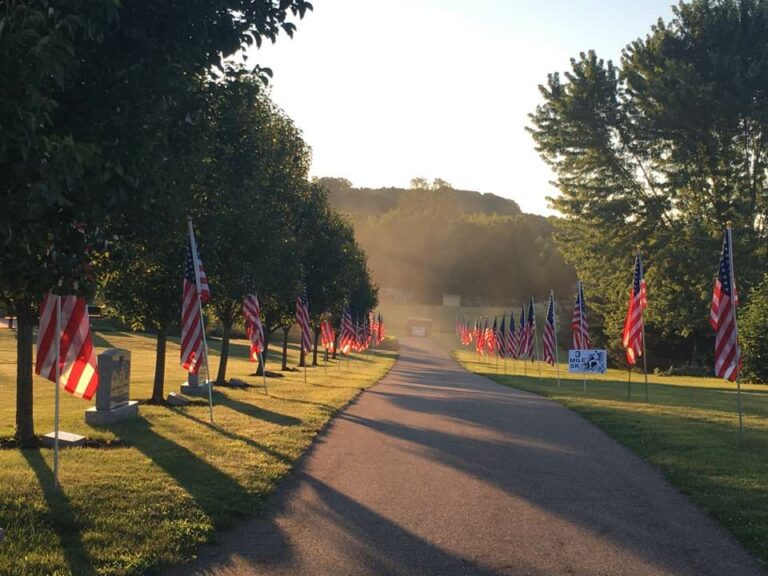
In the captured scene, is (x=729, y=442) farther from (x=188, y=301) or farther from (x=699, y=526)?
(x=188, y=301)

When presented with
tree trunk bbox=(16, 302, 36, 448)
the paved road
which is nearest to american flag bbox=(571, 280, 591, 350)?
the paved road

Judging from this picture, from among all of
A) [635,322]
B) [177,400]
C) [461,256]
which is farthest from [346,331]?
[461,256]

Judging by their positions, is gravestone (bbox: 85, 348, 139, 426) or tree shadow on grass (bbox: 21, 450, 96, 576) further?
gravestone (bbox: 85, 348, 139, 426)

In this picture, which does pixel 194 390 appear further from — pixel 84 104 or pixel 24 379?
pixel 84 104

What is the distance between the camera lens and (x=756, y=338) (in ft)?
131

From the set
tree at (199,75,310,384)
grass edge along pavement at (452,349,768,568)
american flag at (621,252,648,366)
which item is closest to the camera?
grass edge along pavement at (452,349,768,568)

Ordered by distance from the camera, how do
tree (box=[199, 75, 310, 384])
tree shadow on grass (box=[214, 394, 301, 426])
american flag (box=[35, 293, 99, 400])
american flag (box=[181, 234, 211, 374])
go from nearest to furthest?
american flag (box=[35, 293, 99, 400])
american flag (box=[181, 234, 211, 374])
tree shadow on grass (box=[214, 394, 301, 426])
tree (box=[199, 75, 310, 384])

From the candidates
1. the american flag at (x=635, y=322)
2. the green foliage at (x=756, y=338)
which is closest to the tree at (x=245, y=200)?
the american flag at (x=635, y=322)

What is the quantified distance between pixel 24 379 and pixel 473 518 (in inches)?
285

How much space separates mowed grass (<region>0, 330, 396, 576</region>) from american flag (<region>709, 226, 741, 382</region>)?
24.8ft

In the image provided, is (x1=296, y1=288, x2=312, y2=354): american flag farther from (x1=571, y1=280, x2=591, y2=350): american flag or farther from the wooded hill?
the wooded hill

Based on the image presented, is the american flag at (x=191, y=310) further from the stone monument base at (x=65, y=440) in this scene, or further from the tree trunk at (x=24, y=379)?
the stone monument base at (x=65, y=440)

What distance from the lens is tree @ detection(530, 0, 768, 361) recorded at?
36.9 metres

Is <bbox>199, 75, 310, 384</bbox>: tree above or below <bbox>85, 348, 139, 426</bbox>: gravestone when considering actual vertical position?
above
